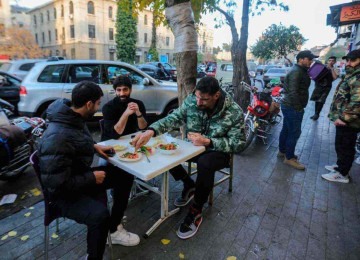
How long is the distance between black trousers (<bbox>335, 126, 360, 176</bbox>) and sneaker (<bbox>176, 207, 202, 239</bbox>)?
7.90 ft

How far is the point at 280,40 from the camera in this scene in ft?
89.6

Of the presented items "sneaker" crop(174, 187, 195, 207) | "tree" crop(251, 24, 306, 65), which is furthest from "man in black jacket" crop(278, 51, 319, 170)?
"tree" crop(251, 24, 306, 65)

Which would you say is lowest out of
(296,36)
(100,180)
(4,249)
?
→ (4,249)

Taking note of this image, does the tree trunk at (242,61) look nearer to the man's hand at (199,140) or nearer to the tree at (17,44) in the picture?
the man's hand at (199,140)

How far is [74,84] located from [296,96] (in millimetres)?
4506

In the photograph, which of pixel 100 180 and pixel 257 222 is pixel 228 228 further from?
pixel 100 180

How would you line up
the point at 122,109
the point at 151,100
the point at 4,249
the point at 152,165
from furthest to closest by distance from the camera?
the point at 151,100
the point at 122,109
the point at 4,249
the point at 152,165

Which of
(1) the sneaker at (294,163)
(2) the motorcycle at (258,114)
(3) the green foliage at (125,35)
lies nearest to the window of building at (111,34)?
(3) the green foliage at (125,35)

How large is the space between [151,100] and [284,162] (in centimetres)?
341

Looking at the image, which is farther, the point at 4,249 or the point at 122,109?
the point at 122,109

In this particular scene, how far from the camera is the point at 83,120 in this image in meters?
1.90

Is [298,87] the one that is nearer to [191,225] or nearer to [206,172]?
[206,172]

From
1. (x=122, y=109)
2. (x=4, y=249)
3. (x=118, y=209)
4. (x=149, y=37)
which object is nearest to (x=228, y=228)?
(x=118, y=209)

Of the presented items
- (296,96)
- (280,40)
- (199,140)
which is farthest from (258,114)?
(280,40)
